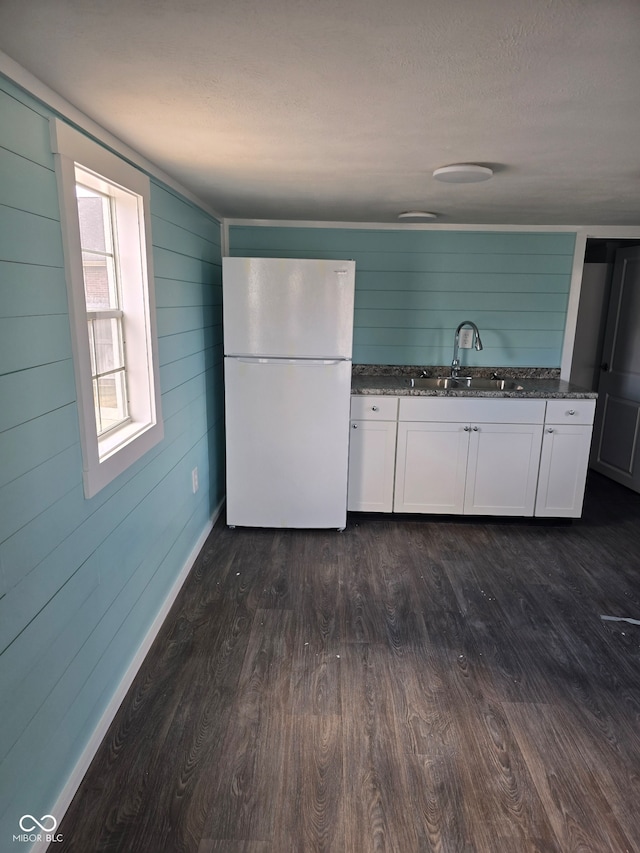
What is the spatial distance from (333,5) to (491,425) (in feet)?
8.87

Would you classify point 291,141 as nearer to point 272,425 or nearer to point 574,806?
point 272,425

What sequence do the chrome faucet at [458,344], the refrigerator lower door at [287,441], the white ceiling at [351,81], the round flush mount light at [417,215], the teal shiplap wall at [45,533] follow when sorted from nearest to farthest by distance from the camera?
1. the white ceiling at [351,81]
2. the teal shiplap wall at [45,533]
3. the refrigerator lower door at [287,441]
4. the round flush mount light at [417,215]
5. the chrome faucet at [458,344]

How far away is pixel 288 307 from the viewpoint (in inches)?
116

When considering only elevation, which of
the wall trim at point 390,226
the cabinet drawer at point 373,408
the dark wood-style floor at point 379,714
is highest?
the wall trim at point 390,226

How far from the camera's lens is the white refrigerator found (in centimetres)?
291

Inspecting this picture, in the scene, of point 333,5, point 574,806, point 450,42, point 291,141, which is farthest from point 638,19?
point 574,806

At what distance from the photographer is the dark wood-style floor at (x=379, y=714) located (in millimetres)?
1462

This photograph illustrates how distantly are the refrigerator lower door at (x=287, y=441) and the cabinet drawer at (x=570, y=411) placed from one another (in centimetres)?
132

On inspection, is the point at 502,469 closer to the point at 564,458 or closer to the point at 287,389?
the point at 564,458

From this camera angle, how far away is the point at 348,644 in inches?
87.7

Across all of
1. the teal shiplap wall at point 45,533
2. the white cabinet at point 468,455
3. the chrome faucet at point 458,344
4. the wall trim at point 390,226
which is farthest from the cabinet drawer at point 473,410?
the teal shiplap wall at point 45,533

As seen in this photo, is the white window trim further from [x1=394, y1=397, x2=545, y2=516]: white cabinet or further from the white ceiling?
[x1=394, y1=397, x2=545, y2=516]: white cabinet

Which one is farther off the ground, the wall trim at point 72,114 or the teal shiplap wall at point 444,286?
the wall trim at point 72,114

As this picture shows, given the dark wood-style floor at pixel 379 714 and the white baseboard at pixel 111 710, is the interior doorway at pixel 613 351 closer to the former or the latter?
the dark wood-style floor at pixel 379 714
